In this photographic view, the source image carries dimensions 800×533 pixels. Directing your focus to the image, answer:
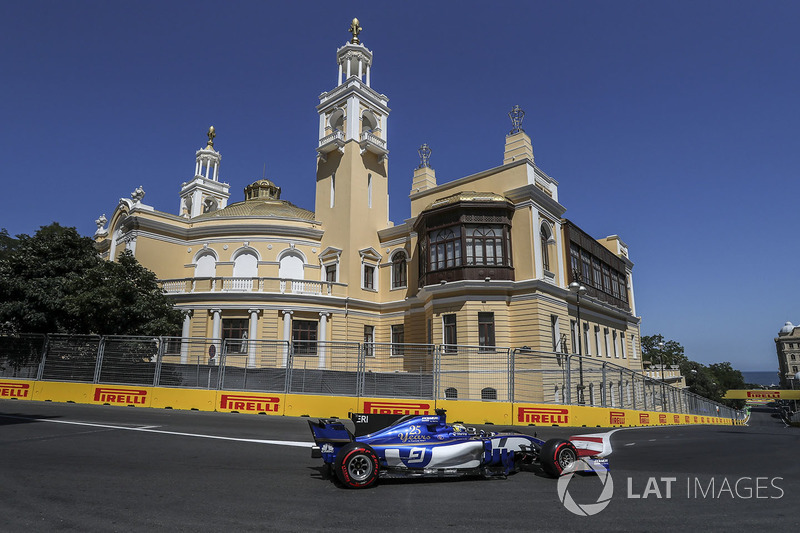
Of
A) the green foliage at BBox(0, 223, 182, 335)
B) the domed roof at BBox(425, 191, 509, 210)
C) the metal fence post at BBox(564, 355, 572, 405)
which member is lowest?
the metal fence post at BBox(564, 355, 572, 405)

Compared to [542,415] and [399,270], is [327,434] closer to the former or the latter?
[542,415]

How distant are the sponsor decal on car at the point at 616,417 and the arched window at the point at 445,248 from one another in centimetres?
1123

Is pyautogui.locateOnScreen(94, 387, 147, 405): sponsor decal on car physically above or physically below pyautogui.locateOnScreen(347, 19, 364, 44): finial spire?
below

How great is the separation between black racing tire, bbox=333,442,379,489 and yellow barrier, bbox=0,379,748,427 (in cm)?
778

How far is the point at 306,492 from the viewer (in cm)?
630

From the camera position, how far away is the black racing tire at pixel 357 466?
6.52m

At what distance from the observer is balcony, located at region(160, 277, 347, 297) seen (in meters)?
29.2

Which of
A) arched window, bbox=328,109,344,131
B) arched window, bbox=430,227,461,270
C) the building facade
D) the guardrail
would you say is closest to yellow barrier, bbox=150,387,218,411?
the guardrail

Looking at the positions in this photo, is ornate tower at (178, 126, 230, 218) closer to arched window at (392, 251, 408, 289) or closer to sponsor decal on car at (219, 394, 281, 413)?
arched window at (392, 251, 408, 289)

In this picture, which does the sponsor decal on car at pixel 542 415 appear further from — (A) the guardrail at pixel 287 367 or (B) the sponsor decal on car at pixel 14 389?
(B) the sponsor decal on car at pixel 14 389

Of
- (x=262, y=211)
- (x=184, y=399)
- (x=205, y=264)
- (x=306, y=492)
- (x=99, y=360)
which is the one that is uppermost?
(x=262, y=211)

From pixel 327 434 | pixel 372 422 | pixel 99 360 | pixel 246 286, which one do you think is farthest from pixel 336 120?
pixel 327 434

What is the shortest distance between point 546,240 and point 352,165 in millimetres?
15062

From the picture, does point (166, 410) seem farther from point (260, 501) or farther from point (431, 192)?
point (431, 192)
